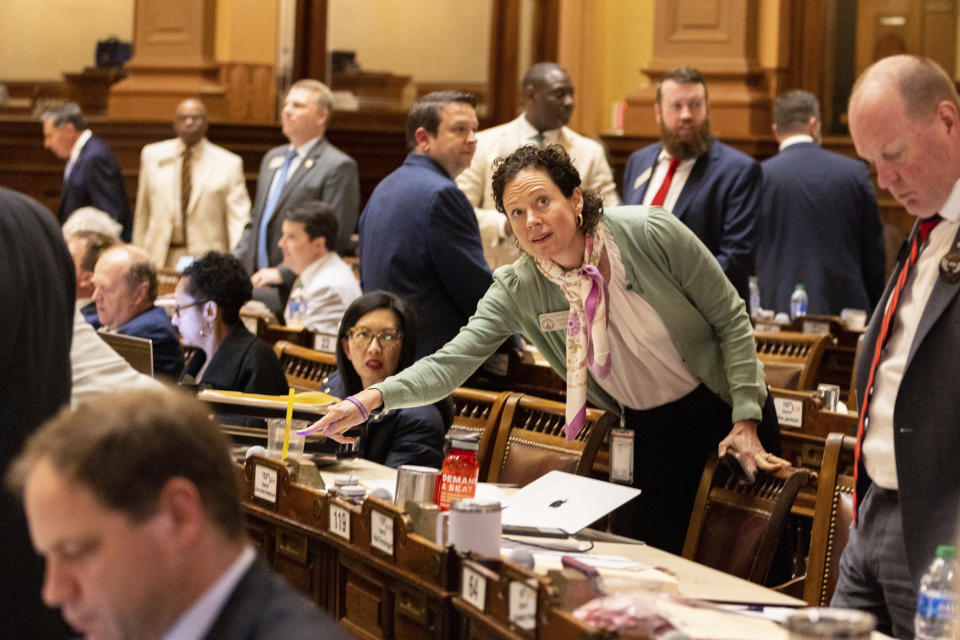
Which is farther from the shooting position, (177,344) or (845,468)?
(177,344)

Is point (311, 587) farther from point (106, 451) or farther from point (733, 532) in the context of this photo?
point (106, 451)

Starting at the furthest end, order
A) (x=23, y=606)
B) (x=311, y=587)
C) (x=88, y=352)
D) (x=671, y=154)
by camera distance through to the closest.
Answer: (x=671, y=154), (x=311, y=587), (x=88, y=352), (x=23, y=606)

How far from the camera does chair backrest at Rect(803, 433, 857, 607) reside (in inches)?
111

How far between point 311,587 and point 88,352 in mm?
799

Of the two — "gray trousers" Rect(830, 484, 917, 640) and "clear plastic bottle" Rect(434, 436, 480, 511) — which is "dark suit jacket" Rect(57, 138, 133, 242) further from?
"gray trousers" Rect(830, 484, 917, 640)

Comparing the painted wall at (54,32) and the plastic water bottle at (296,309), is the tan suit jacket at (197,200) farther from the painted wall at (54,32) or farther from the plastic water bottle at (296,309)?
the painted wall at (54,32)

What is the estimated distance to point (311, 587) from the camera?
9.70 ft

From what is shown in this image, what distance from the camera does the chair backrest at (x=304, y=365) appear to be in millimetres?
4582

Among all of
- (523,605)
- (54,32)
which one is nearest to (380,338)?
(523,605)

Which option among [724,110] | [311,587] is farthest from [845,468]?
[724,110]

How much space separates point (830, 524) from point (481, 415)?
143cm

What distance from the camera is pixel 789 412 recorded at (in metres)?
3.91

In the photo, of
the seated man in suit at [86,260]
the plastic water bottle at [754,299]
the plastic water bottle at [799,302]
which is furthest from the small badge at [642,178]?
the seated man in suit at [86,260]

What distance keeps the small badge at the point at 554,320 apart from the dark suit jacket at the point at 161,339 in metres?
1.79
